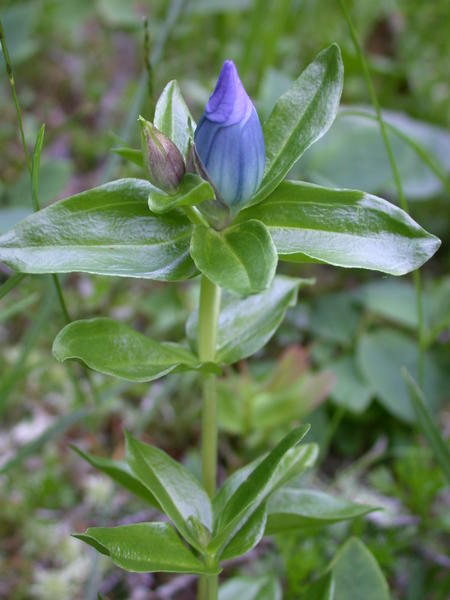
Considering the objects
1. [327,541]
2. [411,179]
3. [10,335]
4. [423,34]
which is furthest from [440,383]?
[423,34]

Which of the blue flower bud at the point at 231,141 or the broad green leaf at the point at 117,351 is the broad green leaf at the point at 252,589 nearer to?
the broad green leaf at the point at 117,351

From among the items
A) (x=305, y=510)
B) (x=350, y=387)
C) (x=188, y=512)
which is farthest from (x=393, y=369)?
(x=188, y=512)

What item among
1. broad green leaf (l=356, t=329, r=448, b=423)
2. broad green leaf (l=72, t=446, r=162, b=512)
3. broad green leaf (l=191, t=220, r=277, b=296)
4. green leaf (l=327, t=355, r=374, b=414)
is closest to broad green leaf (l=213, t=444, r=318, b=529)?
broad green leaf (l=72, t=446, r=162, b=512)

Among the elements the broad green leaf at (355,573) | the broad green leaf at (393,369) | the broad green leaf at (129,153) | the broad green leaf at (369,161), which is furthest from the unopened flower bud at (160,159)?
the broad green leaf at (369,161)

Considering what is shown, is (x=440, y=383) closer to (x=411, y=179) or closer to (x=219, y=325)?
(x=411, y=179)

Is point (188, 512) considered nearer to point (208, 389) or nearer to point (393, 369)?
point (208, 389)

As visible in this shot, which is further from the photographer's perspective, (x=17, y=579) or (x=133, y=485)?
(x=17, y=579)
